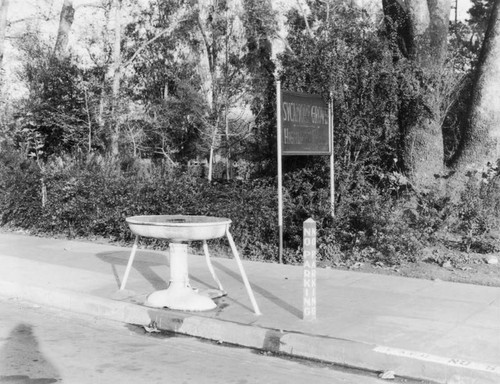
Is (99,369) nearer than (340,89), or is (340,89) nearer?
(99,369)

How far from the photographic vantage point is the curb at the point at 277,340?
4906 millimetres

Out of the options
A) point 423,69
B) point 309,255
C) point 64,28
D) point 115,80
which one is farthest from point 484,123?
point 64,28

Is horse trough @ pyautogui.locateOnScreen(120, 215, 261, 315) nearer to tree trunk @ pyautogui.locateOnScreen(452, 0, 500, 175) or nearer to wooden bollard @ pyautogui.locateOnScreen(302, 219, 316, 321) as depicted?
wooden bollard @ pyautogui.locateOnScreen(302, 219, 316, 321)

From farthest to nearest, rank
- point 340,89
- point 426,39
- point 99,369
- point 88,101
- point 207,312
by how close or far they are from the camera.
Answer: point 88,101 → point 426,39 → point 340,89 → point 207,312 → point 99,369

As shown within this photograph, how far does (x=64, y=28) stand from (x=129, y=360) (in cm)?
2117

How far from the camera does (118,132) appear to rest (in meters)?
22.3

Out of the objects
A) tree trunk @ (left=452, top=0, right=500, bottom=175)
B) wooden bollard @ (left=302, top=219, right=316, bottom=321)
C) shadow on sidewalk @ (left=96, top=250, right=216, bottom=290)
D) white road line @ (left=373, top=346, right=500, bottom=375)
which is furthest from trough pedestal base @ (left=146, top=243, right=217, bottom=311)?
tree trunk @ (left=452, top=0, right=500, bottom=175)

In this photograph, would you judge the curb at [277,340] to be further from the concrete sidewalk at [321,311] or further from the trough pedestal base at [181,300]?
the trough pedestal base at [181,300]

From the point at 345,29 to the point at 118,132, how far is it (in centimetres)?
1364

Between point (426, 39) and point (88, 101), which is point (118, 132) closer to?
point (88, 101)

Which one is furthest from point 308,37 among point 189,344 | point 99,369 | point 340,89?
point 99,369

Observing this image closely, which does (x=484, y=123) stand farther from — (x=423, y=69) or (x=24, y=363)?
(x=24, y=363)

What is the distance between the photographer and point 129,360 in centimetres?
544

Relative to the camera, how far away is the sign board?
9133mm
